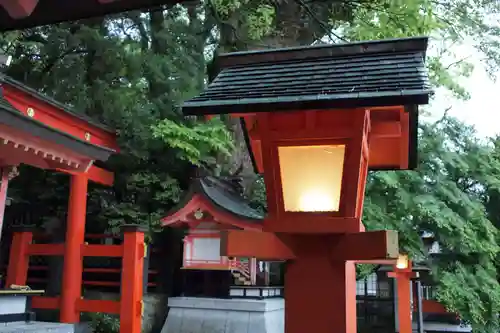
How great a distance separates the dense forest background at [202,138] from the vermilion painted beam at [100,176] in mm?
425

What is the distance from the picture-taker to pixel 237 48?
1344 centimetres

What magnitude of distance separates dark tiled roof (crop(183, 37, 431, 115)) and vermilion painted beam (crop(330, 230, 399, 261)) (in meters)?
0.79

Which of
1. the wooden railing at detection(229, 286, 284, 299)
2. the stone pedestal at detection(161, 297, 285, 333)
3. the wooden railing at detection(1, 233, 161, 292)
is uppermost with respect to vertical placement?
the wooden railing at detection(1, 233, 161, 292)

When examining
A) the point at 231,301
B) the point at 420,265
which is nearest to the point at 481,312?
the point at 420,265

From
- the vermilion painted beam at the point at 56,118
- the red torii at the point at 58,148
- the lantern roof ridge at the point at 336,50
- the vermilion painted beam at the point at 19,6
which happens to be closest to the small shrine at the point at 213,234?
the red torii at the point at 58,148

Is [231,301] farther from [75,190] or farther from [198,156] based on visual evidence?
[75,190]

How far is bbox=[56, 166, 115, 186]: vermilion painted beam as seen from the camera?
10.9 metres

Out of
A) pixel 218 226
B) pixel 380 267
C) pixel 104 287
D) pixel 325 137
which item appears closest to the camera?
pixel 325 137

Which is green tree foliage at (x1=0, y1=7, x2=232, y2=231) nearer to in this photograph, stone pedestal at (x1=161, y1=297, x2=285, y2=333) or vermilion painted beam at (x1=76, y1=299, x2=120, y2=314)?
vermilion painted beam at (x1=76, y1=299, x2=120, y2=314)

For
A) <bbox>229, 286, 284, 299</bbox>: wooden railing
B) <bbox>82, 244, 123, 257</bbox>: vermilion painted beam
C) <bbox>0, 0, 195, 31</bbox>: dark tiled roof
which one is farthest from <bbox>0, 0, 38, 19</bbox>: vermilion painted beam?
<bbox>229, 286, 284, 299</bbox>: wooden railing

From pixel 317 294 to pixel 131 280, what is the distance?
22.7 feet

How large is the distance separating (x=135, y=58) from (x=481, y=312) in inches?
407

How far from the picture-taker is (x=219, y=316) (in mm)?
11656

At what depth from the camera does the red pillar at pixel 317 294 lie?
311 centimetres
